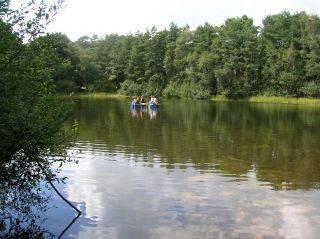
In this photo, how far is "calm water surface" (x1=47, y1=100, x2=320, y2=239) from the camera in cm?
1087

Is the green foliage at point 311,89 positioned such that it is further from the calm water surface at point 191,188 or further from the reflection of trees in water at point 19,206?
the reflection of trees in water at point 19,206

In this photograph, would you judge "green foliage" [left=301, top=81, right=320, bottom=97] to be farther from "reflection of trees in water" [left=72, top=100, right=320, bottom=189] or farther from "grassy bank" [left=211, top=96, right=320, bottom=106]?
"reflection of trees in water" [left=72, top=100, right=320, bottom=189]

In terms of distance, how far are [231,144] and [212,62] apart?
64979 mm

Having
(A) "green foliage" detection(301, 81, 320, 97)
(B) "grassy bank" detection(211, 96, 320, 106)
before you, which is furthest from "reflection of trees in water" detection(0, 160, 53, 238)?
(A) "green foliage" detection(301, 81, 320, 97)

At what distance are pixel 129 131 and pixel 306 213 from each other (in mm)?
18796

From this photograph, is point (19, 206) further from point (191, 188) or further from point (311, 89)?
point (311, 89)

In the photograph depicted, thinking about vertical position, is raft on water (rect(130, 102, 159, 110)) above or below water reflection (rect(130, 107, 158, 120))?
A: above

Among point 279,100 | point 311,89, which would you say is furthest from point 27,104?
point 279,100

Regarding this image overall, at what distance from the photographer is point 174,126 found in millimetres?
33594

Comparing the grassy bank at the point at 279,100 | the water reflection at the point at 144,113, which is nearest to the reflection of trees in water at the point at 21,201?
the water reflection at the point at 144,113

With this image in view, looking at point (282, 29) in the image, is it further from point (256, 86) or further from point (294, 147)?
point (294, 147)

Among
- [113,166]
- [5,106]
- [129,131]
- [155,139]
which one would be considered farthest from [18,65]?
[129,131]

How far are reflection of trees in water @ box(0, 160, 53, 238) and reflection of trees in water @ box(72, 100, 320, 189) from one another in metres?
8.09

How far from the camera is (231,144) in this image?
2497 centimetres
